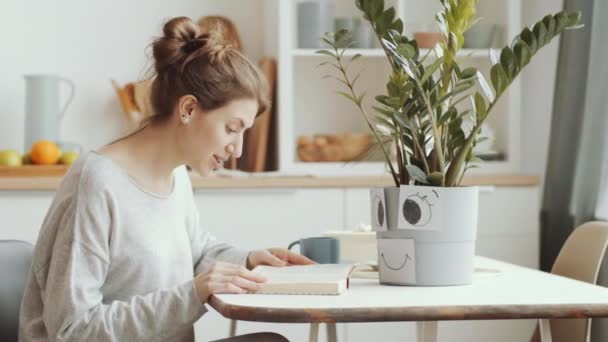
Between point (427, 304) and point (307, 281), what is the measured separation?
0.24 metres

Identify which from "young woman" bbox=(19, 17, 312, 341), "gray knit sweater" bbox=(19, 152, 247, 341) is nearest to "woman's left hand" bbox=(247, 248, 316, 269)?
"young woman" bbox=(19, 17, 312, 341)

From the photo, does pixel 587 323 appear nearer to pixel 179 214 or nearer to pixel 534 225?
pixel 179 214

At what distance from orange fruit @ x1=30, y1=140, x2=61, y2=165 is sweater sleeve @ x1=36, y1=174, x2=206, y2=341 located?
1.90 m

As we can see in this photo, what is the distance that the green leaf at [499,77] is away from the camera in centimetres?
177

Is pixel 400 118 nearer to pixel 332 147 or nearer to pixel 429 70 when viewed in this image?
pixel 429 70

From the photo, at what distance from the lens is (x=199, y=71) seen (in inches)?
76.8

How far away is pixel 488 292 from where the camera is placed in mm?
1729

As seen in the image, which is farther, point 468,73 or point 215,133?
point 215,133

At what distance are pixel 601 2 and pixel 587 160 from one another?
1.76 ft

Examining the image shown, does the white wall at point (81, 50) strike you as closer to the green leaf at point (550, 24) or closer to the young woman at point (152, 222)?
the young woman at point (152, 222)

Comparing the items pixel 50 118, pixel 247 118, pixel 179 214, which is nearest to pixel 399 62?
pixel 247 118

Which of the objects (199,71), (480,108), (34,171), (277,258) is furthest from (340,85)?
(480,108)

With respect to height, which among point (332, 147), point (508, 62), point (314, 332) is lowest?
point (314, 332)

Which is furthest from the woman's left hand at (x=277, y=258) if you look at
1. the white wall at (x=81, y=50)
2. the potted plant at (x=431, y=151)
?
the white wall at (x=81, y=50)
